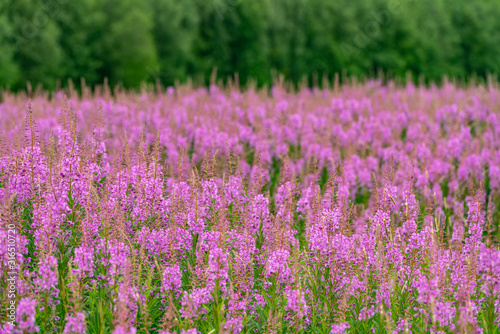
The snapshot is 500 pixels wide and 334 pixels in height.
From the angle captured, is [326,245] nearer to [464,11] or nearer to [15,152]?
[15,152]

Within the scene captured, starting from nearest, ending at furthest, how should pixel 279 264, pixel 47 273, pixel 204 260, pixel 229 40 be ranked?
1. pixel 47 273
2. pixel 279 264
3. pixel 204 260
4. pixel 229 40

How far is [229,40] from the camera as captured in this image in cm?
3088

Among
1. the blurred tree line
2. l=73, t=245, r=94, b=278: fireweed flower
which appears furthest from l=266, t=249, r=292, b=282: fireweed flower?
the blurred tree line

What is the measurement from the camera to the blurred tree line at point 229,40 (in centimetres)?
2456

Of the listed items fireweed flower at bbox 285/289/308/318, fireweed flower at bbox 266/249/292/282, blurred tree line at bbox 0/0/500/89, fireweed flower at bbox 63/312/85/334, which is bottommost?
fireweed flower at bbox 285/289/308/318

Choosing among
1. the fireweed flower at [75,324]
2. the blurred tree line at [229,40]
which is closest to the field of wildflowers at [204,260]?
the fireweed flower at [75,324]

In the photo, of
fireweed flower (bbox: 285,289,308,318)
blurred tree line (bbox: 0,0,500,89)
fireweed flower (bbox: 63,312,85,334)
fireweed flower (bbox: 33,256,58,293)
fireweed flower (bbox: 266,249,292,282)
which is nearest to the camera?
fireweed flower (bbox: 63,312,85,334)

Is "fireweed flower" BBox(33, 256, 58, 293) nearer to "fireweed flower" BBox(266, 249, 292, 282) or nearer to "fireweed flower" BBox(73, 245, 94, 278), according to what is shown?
"fireweed flower" BBox(73, 245, 94, 278)

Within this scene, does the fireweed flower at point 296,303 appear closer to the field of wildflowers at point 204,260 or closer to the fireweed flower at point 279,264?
the field of wildflowers at point 204,260

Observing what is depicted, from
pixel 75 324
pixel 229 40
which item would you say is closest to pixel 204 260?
pixel 75 324

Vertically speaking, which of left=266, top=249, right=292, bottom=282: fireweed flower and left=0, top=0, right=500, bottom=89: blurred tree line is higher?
left=0, top=0, right=500, bottom=89: blurred tree line

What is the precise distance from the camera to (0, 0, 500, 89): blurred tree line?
24.6 m

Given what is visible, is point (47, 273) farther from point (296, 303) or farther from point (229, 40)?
point (229, 40)

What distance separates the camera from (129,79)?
91.5ft
